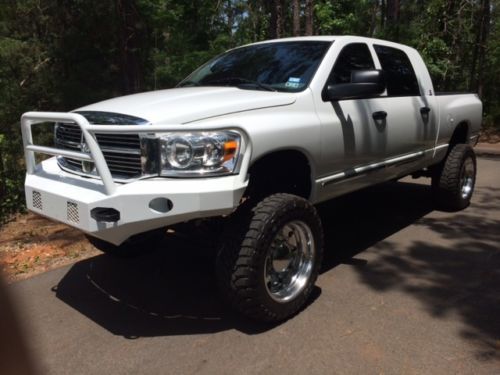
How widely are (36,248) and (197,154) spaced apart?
292 centimetres

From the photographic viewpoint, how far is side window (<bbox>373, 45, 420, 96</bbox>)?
4907mm

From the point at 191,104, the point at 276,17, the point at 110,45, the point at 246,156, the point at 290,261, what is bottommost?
the point at 290,261

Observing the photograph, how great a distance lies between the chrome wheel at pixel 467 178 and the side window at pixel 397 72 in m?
1.56

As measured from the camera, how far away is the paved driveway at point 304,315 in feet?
9.73

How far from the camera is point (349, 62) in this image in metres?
4.39

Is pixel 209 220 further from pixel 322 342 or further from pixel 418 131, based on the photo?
pixel 418 131

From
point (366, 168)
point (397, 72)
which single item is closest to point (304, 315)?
point (366, 168)

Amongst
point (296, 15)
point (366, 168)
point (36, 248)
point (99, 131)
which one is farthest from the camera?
point (296, 15)

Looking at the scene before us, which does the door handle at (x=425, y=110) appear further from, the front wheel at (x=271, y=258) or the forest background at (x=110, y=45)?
the forest background at (x=110, y=45)

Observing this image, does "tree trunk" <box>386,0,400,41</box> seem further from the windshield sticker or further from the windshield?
the windshield sticker

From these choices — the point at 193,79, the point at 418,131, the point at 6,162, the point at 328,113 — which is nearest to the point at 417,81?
the point at 418,131

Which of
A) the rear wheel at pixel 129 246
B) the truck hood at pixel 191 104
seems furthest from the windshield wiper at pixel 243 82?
the rear wheel at pixel 129 246

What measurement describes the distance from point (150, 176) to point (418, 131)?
3213 mm

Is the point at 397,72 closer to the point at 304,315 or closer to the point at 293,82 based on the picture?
the point at 293,82
